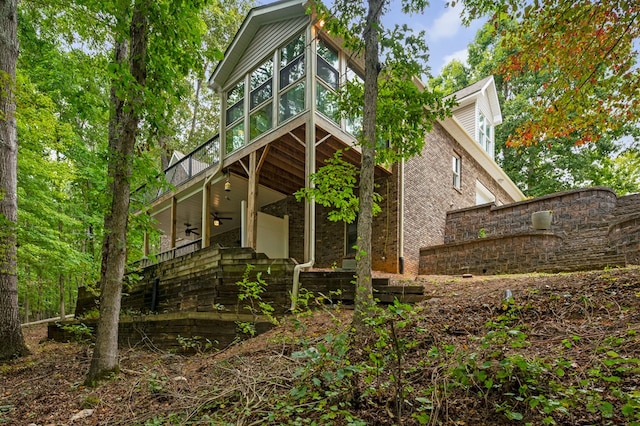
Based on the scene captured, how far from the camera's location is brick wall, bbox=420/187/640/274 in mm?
8047

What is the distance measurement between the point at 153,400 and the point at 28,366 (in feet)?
11.5

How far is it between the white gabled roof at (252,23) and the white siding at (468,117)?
8.44 meters

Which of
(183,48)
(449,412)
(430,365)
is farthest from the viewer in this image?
(183,48)

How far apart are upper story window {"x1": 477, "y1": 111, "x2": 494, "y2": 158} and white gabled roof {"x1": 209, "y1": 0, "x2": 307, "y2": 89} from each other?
920 centimetres

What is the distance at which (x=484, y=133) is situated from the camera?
1509cm

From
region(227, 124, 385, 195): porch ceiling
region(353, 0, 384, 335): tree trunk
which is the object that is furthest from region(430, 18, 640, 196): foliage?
region(353, 0, 384, 335): tree trunk

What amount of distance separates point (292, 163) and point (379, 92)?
4.83 m

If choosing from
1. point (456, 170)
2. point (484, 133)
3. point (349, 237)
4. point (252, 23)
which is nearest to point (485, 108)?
point (484, 133)

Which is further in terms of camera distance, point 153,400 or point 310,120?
point 310,120

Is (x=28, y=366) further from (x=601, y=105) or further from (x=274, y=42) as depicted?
→ (x=601, y=105)

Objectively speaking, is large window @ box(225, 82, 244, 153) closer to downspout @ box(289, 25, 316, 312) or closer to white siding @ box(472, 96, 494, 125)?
downspout @ box(289, 25, 316, 312)

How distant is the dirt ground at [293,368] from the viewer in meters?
2.74

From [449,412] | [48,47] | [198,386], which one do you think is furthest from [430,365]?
[48,47]

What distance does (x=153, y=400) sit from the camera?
367 centimetres
